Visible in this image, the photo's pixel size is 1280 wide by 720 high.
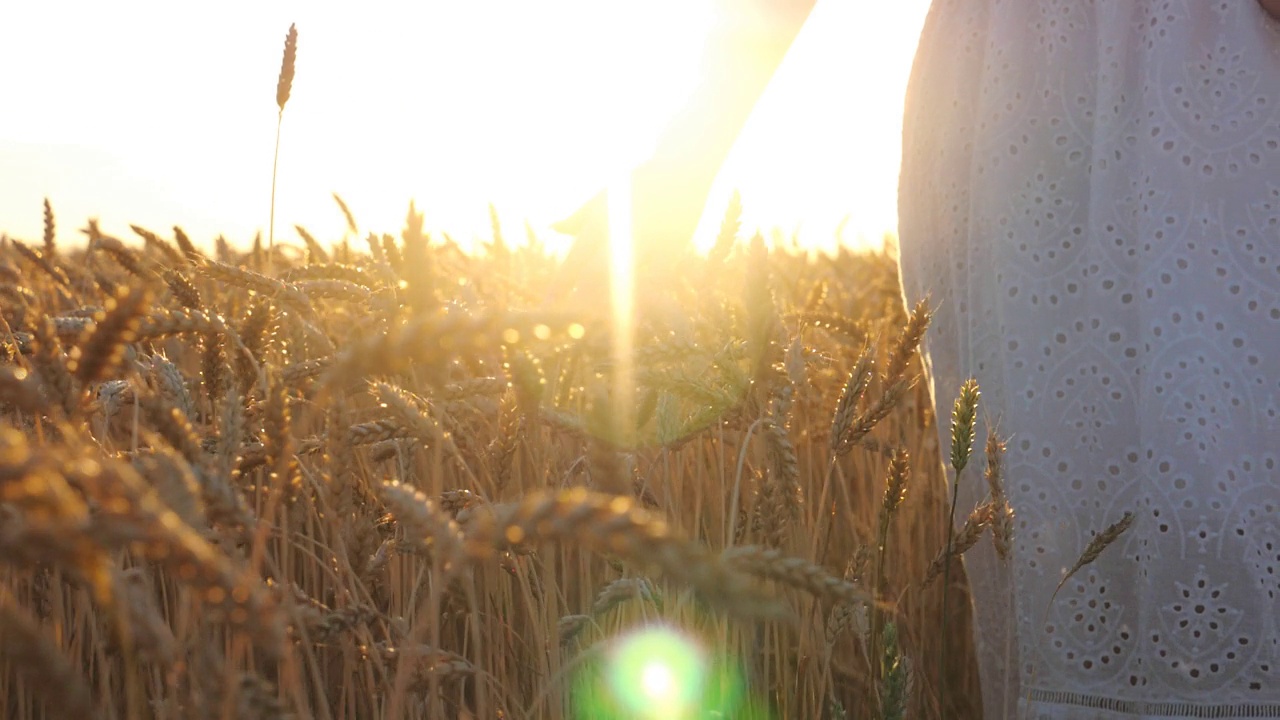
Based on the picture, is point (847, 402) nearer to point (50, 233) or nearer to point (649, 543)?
point (649, 543)

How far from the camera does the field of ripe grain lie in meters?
0.45

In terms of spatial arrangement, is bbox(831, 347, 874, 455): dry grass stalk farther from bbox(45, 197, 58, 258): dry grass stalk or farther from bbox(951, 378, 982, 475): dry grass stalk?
bbox(45, 197, 58, 258): dry grass stalk

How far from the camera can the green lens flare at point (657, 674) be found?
1059mm

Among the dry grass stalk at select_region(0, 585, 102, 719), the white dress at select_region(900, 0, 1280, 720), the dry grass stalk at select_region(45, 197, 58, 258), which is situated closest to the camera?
the dry grass stalk at select_region(0, 585, 102, 719)

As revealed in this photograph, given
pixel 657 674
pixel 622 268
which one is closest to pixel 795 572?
pixel 657 674

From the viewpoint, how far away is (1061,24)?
1583 millimetres

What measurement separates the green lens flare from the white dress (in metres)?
0.47

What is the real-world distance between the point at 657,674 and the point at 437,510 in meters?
0.61

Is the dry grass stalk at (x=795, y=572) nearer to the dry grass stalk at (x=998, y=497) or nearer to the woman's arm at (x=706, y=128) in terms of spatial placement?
the dry grass stalk at (x=998, y=497)

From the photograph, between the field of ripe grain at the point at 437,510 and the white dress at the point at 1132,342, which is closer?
the field of ripe grain at the point at 437,510

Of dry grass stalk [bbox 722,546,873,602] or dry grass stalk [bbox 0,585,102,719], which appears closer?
dry grass stalk [bbox 0,585,102,719]

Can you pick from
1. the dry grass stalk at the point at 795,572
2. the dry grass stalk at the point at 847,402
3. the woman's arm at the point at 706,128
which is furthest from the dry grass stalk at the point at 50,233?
the dry grass stalk at the point at 795,572

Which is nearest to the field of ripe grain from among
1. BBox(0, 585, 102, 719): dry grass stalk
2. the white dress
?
BBox(0, 585, 102, 719): dry grass stalk

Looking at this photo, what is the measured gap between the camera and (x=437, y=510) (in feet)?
1.96
